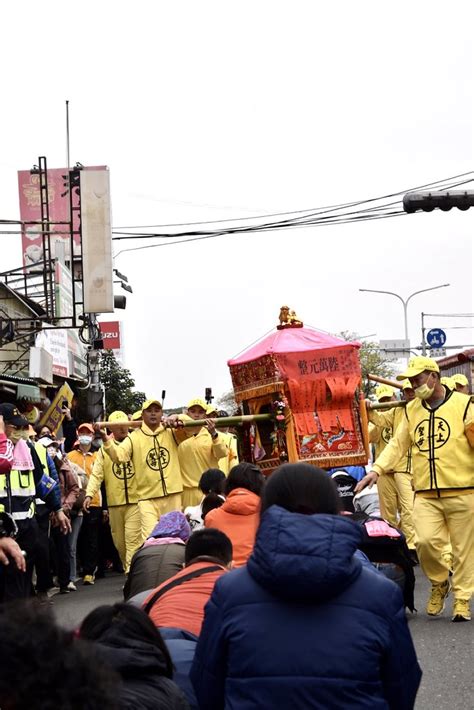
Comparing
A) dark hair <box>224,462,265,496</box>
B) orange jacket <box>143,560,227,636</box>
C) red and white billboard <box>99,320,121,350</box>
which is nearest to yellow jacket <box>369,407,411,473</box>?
dark hair <box>224,462,265,496</box>

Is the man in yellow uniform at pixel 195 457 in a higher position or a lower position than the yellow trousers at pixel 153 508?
higher

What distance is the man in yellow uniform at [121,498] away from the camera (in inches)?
538

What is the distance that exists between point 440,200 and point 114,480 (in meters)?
6.64

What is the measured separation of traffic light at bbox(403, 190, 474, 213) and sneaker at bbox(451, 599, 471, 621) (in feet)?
28.2

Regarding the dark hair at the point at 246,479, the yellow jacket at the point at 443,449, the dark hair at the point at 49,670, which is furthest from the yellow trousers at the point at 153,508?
the dark hair at the point at 49,670

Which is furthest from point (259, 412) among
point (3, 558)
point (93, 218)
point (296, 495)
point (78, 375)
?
point (78, 375)

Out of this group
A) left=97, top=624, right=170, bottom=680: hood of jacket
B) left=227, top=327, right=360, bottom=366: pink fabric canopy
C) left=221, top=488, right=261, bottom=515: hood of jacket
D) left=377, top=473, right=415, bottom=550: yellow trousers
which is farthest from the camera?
left=377, top=473, right=415, bottom=550: yellow trousers

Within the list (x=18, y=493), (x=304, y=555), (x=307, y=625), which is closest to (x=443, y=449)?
(x=18, y=493)

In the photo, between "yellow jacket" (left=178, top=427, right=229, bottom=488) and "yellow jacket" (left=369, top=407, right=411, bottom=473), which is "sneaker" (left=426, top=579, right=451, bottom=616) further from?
"yellow jacket" (left=178, top=427, right=229, bottom=488)

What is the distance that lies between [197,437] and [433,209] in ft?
17.7

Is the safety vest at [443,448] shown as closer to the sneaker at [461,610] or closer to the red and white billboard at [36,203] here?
the sneaker at [461,610]

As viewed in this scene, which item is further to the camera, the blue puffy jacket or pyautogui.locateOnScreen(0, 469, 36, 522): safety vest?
pyautogui.locateOnScreen(0, 469, 36, 522): safety vest

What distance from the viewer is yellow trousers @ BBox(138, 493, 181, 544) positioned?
1338 cm

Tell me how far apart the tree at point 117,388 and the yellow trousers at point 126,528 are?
30.8 meters
